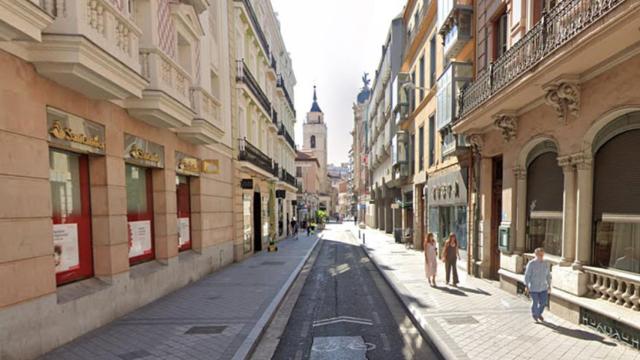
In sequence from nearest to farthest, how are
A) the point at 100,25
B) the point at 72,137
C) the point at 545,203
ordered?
1. the point at 100,25
2. the point at 72,137
3. the point at 545,203

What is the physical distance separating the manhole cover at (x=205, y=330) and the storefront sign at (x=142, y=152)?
4.40 m

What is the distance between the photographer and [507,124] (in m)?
8.96

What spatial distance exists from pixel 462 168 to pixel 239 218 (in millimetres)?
10517

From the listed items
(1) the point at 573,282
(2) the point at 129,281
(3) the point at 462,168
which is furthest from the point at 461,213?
(2) the point at 129,281

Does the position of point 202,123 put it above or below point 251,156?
above

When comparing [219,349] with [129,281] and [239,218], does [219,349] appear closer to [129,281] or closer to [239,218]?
[129,281]

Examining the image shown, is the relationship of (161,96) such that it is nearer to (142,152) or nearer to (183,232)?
(142,152)

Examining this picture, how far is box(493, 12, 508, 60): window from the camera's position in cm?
997

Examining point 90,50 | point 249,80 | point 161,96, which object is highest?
point 249,80

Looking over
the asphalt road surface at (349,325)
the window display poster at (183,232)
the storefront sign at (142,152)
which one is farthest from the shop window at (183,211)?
the asphalt road surface at (349,325)

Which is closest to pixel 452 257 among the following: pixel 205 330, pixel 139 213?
pixel 205 330

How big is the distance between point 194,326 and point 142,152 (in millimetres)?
4701

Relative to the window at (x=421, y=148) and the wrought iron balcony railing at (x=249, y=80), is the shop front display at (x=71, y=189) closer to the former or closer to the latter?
the wrought iron balcony railing at (x=249, y=80)

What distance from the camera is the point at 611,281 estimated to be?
605 cm
